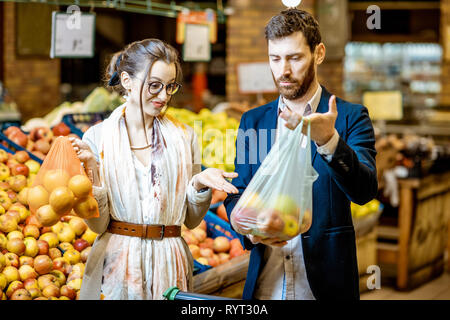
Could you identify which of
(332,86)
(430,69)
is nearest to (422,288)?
(332,86)

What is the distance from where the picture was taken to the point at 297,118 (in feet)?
4.96

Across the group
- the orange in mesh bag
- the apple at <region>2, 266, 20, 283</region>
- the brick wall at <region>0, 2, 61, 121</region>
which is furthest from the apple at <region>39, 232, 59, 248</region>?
the brick wall at <region>0, 2, 61, 121</region>

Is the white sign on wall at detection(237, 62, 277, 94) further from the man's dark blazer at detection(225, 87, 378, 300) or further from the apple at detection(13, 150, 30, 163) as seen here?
the man's dark blazer at detection(225, 87, 378, 300)

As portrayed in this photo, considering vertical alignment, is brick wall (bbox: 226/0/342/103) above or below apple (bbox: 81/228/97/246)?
above

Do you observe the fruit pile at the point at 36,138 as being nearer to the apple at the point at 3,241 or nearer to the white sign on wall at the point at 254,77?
the apple at the point at 3,241

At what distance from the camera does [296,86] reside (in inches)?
68.7

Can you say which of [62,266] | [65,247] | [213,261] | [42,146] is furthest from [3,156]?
[213,261]

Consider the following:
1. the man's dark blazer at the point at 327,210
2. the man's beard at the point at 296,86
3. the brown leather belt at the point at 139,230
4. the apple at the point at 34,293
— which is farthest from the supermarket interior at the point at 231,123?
the man's beard at the point at 296,86

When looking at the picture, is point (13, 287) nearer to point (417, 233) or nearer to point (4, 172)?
point (4, 172)

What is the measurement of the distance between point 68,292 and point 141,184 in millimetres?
729

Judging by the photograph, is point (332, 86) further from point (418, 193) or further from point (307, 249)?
point (307, 249)

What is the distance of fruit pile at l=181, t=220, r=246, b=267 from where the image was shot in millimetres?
2883

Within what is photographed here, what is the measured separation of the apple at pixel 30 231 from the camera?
8.27 feet

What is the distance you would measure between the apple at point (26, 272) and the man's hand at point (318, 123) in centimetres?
137
